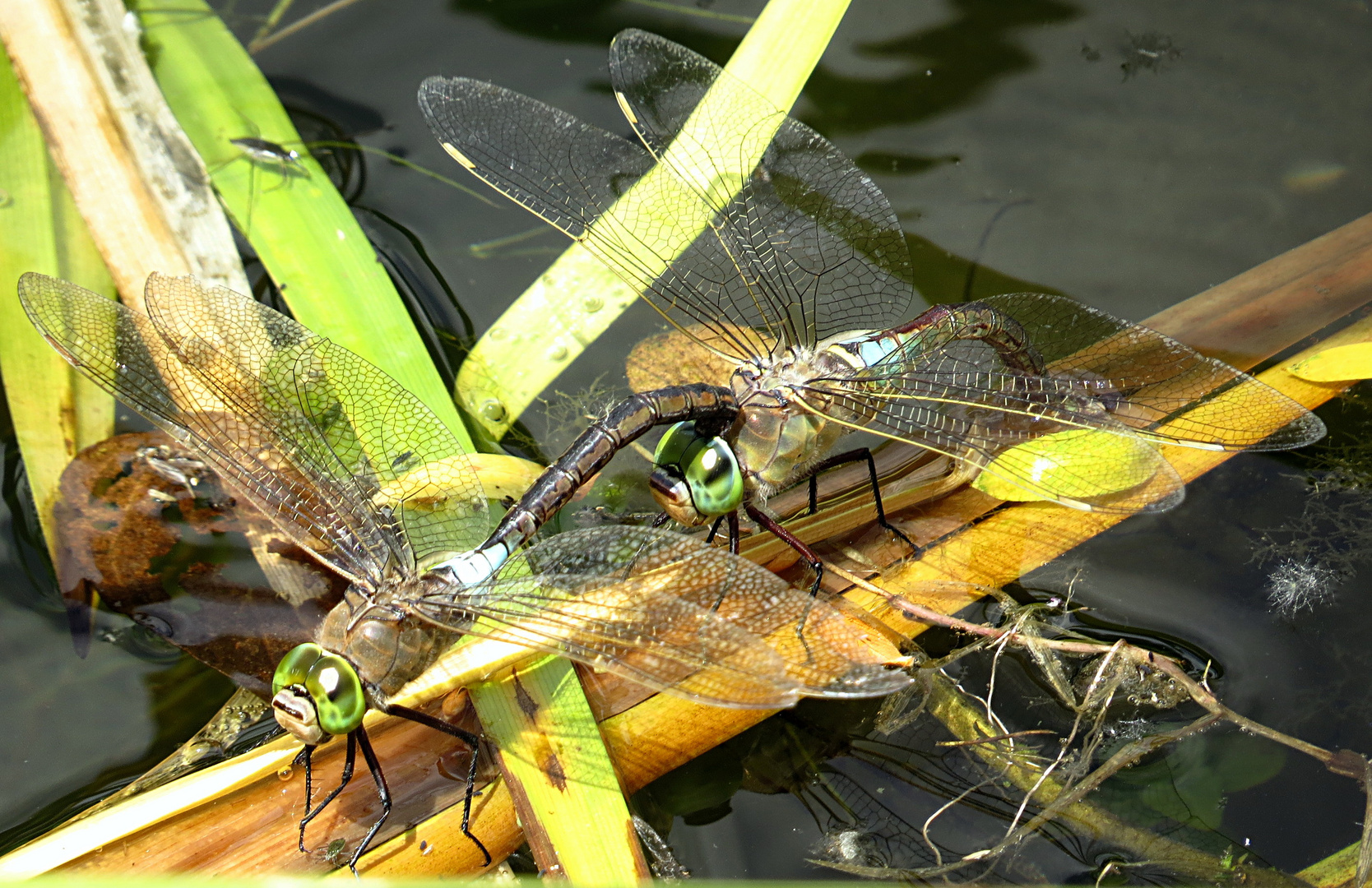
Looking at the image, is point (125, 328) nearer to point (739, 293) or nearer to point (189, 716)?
point (189, 716)

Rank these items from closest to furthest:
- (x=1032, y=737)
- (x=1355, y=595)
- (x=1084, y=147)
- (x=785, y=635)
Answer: (x=785, y=635) → (x=1032, y=737) → (x=1355, y=595) → (x=1084, y=147)

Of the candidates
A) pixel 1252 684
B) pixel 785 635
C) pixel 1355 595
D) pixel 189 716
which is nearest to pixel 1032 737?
pixel 1252 684

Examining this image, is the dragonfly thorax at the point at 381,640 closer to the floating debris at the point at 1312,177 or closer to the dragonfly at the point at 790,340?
the dragonfly at the point at 790,340

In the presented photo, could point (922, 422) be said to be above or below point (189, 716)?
above

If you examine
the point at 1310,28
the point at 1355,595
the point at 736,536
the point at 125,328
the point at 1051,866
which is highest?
the point at 1310,28

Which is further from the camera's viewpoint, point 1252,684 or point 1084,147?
point 1084,147

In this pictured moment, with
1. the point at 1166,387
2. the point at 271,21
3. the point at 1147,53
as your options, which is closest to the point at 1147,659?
the point at 1166,387

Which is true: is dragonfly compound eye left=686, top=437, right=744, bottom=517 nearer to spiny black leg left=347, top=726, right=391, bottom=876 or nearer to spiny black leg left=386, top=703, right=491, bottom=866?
spiny black leg left=386, top=703, right=491, bottom=866
